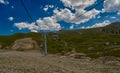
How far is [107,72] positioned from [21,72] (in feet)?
45.7

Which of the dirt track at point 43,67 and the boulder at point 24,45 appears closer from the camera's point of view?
the dirt track at point 43,67

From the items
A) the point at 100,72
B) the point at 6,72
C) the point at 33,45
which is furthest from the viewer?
the point at 33,45

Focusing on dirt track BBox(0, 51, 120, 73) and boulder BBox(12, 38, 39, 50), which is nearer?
dirt track BBox(0, 51, 120, 73)

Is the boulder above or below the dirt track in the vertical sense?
above

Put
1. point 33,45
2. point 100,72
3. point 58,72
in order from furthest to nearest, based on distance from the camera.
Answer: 1. point 33,45
2. point 100,72
3. point 58,72

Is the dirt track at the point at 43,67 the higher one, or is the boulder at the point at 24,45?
the boulder at the point at 24,45

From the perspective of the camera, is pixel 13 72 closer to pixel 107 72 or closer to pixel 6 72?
pixel 6 72

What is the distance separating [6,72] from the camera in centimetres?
2303

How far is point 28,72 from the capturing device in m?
24.5

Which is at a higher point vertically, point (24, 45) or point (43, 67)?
point (24, 45)

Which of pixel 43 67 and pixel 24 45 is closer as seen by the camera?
pixel 43 67

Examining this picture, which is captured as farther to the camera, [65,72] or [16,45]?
[16,45]

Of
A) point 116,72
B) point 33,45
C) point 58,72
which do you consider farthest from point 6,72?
point 33,45

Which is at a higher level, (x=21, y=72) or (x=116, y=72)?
(x=21, y=72)
